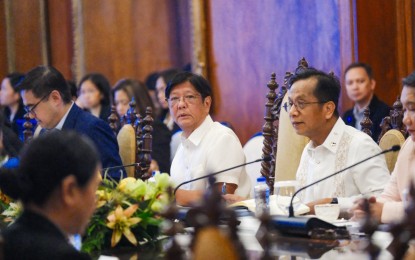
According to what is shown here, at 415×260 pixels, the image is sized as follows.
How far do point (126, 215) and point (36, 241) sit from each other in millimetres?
1051

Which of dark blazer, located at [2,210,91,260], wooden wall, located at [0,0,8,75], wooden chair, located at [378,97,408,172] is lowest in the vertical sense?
dark blazer, located at [2,210,91,260]

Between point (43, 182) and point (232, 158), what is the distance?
102 inches

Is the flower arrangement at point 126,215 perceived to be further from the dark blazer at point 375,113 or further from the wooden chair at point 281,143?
the dark blazer at point 375,113

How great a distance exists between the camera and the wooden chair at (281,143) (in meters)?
4.34

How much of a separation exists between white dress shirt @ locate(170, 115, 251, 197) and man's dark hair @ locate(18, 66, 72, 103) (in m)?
0.74

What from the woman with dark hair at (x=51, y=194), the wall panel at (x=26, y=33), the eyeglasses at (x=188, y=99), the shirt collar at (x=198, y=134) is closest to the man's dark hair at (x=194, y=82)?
the eyeglasses at (x=188, y=99)

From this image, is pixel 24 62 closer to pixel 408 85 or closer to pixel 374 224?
pixel 408 85

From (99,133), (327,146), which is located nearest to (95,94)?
(99,133)

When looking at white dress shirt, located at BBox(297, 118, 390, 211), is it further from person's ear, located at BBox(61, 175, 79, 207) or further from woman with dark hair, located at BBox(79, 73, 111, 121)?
woman with dark hair, located at BBox(79, 73, 111, 121)

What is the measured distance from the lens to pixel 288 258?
8.12 ft

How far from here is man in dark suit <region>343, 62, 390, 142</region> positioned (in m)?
6.01

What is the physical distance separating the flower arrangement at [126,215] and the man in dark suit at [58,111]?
5.25 feet

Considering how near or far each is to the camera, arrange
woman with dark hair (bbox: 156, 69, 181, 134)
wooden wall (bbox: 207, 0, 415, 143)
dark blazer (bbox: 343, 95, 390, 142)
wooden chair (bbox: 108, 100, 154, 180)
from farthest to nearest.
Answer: woman with dark hair (bbox: 156, 69, 181, 134) < wooden wall (bbox: 207, 0, 415, 143) < dark blazer (bbox: 343, 95, 390, 142) < wooden chair (bbox: 108, 100, 154, 180)

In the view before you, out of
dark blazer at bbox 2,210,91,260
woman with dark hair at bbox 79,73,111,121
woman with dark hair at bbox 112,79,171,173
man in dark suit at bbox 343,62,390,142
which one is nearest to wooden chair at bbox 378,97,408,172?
man in dark suit at bbox 343,62,390,142
